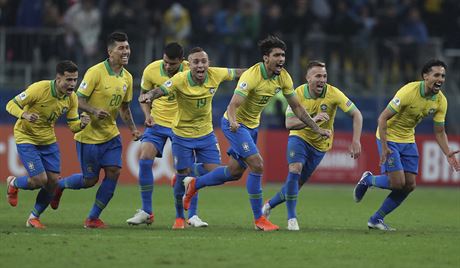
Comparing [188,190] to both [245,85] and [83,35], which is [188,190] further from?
[83,35]

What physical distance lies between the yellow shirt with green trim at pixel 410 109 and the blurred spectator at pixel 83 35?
39.8 feet

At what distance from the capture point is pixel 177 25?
90.0 ft

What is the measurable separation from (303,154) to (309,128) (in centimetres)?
41

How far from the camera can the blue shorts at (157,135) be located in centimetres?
1586

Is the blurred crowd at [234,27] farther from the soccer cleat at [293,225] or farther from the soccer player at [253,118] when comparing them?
the soccer cleat at [293,225]

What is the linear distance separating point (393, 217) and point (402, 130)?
9.06 ft

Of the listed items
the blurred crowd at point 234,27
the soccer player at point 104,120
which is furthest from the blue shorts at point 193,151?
the blurred crowd at point 234,27

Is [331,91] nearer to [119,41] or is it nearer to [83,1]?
[119,41]

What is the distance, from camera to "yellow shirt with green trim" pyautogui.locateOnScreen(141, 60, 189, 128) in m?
15.9

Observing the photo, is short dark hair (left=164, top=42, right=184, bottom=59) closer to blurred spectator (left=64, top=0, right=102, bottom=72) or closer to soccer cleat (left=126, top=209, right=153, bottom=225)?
soccer cleat (left=126, top=209, right=153, bottom=225)

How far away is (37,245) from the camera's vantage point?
40.5 ft

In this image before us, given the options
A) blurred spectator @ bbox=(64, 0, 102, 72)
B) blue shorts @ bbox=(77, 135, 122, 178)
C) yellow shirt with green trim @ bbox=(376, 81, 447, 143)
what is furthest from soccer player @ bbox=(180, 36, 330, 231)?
blurred spectator @ bbox=(64, 0, 102, 72)

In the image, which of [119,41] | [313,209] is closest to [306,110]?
[119,41]

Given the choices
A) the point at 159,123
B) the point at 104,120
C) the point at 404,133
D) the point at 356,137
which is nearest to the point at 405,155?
the point at 404,133
